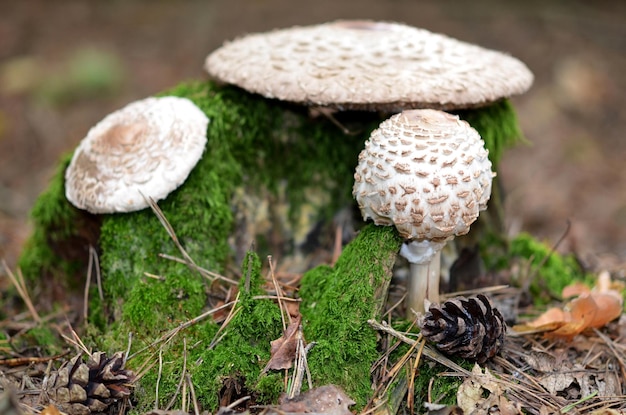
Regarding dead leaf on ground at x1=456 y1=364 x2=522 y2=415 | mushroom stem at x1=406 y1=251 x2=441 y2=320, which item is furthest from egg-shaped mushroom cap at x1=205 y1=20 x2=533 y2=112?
dead leaf on ground at x1=456 y1=364 x2=522 y2=415

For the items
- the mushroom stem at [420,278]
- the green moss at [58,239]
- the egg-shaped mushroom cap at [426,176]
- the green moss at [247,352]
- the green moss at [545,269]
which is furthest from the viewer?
the green moss at [545,269]

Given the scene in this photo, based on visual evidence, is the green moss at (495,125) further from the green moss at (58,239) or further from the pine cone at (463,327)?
the green moss at (58,239)

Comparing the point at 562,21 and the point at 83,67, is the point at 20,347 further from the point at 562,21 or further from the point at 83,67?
the point at 562,21

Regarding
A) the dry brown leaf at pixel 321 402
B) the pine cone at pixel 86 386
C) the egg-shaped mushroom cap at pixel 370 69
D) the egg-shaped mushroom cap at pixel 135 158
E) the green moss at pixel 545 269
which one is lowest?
the green moss at pixel 545 269

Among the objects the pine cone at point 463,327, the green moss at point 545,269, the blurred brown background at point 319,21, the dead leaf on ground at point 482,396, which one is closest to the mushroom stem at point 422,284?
the pine cone at point 463,327

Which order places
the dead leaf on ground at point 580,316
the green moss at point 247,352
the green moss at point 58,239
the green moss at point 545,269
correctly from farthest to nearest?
the green moss at point 545,269
the green moss at point 58,239
the dead leaf on ground at point 580,316
the green moss at point 247,352

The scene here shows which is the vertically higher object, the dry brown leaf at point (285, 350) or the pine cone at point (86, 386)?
the pine cone at point (86, 386)
